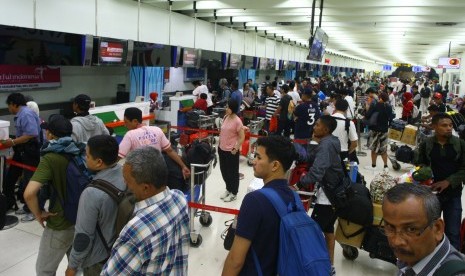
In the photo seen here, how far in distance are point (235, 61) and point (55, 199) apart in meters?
11.7

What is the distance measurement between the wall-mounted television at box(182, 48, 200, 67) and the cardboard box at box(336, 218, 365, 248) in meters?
7.51

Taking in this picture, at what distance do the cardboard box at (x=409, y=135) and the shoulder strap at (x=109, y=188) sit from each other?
7.53m

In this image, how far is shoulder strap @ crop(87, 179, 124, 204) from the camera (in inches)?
81.5

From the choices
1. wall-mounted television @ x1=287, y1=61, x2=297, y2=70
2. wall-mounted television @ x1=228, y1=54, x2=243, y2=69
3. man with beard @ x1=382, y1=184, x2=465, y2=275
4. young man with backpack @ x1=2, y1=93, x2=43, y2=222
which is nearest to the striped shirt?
wall-mounted television @ x1=228, y1=54, x2=243, y2=69

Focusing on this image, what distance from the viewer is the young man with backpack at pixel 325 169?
3162mm

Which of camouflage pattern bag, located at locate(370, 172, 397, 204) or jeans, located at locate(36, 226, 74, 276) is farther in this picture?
camouflage pattern bag, located at locate(370, 172, 397, 204)

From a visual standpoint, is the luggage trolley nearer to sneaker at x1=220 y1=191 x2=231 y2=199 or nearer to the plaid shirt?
sneaker at x1=220 y1=191 x2=231 y2=199

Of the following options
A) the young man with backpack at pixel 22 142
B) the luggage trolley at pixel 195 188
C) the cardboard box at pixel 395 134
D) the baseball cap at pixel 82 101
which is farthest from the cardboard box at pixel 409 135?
the young man with backpack at pixel 22 142

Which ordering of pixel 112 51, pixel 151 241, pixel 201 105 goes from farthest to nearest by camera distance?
pixel 201 105 → pixel 112 51 → pixel 151 241

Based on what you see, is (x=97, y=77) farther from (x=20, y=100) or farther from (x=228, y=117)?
(x=228, y=117)

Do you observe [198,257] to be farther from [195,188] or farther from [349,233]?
[349,233]

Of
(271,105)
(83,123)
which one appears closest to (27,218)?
(83,123)

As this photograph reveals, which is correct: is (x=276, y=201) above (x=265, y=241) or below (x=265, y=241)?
above

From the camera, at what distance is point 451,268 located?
112cm
